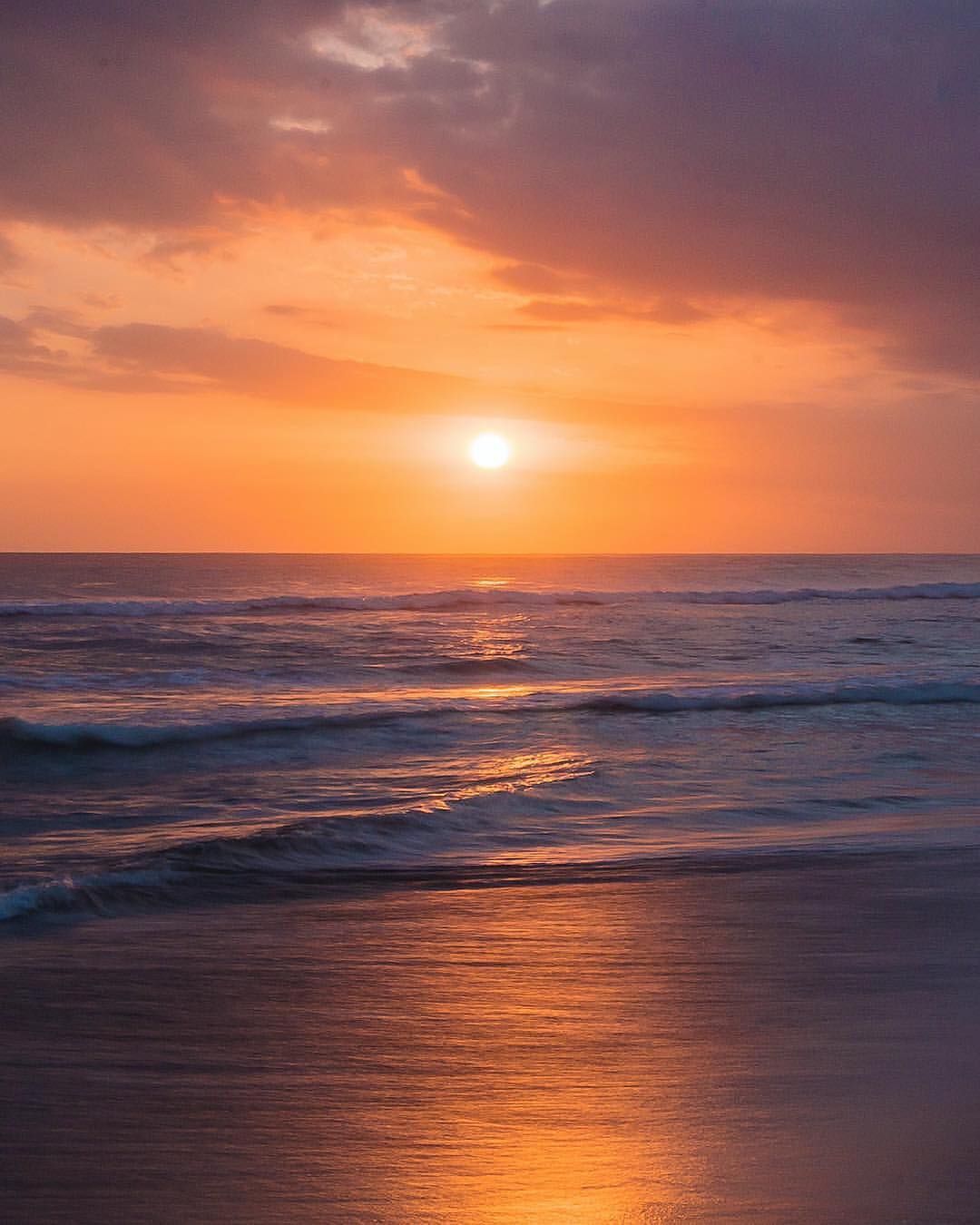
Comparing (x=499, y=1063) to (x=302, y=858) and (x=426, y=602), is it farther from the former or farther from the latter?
(x=426, y=602)

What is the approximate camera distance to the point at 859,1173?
3.55 meters

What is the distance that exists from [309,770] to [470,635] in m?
19.5

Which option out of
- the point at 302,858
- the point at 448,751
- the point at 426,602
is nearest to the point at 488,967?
the point at 302,858

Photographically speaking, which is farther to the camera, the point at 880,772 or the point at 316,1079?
the point at 880,772

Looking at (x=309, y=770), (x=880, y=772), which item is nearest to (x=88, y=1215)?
(x=309, y=770)

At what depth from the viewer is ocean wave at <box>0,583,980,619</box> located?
41312 millimetres

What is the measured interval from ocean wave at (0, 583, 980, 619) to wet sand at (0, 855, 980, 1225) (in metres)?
34.5

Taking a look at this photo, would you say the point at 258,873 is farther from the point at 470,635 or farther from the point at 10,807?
the point at 470,635

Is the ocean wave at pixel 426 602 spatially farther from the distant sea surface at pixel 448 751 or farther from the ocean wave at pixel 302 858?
the ocean wave at pixel 302 858

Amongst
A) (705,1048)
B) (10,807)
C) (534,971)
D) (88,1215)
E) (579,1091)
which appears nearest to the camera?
(88,1215)

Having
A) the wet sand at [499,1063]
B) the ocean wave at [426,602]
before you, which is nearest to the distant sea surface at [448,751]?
the wet sand at [499,1063]

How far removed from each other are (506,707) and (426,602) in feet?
97.2

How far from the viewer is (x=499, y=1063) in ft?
14.5

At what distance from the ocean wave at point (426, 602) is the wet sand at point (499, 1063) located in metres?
34.5
